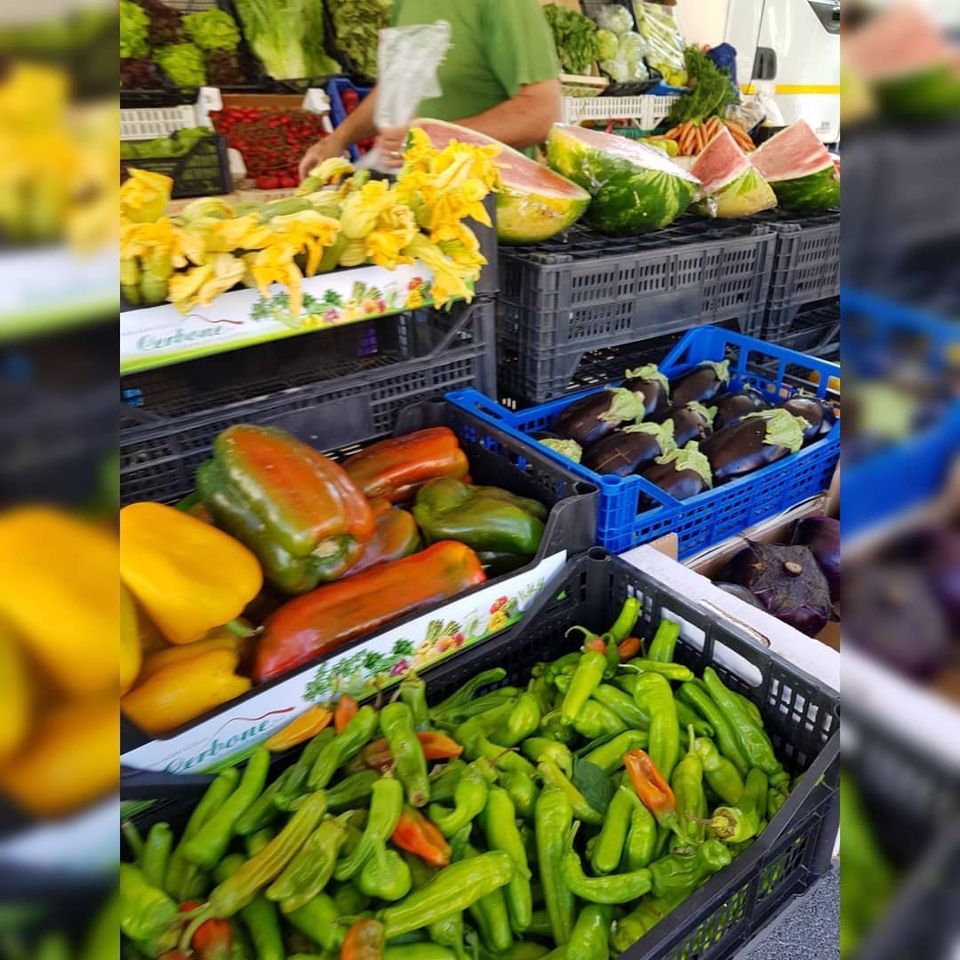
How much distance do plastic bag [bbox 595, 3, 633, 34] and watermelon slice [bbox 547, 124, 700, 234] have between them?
4.53 m

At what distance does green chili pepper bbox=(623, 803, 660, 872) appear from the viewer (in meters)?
1.21

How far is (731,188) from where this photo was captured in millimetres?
2625

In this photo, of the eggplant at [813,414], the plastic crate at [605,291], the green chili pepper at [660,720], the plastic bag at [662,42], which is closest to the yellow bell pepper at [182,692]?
the green chili pepper at [660,720]

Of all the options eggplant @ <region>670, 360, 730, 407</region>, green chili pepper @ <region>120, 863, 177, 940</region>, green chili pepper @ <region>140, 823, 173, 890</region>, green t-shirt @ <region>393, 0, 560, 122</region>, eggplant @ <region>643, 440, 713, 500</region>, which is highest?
green t-shirt @ <region>393, 0, 560, 122</region>

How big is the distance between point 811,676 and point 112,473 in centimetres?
138

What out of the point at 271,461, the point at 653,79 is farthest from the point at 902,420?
the point at 653,79

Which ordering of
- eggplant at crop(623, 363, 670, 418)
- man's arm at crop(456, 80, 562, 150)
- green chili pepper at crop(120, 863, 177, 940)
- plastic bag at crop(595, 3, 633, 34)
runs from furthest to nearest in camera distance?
plastic bag at crop(595, 3, 633, 34)
man's arm at crop(456, 80, 562, 150)
eggplant at crop(623, 363, 670, 418)
green chili pepper at crop(120, 863, 177, 940)

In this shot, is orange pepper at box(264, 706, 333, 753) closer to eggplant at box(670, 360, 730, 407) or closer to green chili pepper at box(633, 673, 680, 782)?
green chili pepper at box(633, 673, 680, 782)

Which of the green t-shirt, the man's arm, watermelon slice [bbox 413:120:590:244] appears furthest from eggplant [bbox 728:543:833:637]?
the green t-shirt

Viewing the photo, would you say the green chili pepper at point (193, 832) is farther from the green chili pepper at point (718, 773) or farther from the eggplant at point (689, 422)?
the eggplant at point (689, 422)

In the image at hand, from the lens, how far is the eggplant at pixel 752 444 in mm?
2010

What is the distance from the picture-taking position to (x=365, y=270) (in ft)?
5.88

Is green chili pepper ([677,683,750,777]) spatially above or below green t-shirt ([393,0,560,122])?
below

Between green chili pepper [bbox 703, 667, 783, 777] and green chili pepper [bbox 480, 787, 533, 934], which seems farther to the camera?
green chili pepper [bbox 703, 667, 783, 777]
